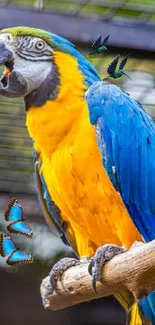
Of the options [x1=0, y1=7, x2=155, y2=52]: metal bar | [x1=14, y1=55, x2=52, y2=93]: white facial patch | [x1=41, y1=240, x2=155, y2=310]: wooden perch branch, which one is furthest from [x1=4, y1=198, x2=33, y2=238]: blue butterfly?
Answer: [x1=0, y1=7, x2=155, y2=52]: metal bar

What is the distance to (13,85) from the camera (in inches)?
55.4

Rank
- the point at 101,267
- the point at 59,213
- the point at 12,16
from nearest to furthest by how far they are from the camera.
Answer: the point at 101,267 → the point at 59,213 → the point at 12,16

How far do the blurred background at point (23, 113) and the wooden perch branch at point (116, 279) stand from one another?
0.65 m

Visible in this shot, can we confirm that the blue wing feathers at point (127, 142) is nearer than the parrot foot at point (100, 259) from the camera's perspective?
No

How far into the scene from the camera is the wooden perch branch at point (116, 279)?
119 centimetres

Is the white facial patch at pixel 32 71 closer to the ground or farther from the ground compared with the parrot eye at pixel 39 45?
closer to the ground

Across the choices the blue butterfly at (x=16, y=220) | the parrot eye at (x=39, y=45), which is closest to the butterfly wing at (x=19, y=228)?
the blue butterfly at (x=16, y=220)

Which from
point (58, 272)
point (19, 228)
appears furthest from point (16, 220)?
point (58, 272)

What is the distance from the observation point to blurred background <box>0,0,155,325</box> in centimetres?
185

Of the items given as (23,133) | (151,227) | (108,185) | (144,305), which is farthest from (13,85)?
(23,133)

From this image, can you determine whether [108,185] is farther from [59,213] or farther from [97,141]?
[59,213]

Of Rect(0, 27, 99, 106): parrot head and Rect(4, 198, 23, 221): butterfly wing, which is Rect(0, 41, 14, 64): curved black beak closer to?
Rect(0, 27, 99, 106): parrot head

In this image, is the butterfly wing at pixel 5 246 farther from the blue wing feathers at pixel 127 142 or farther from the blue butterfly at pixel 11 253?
the blue wing feathers at pixel 127 142

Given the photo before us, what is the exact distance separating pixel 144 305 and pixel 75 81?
17.9 inches
